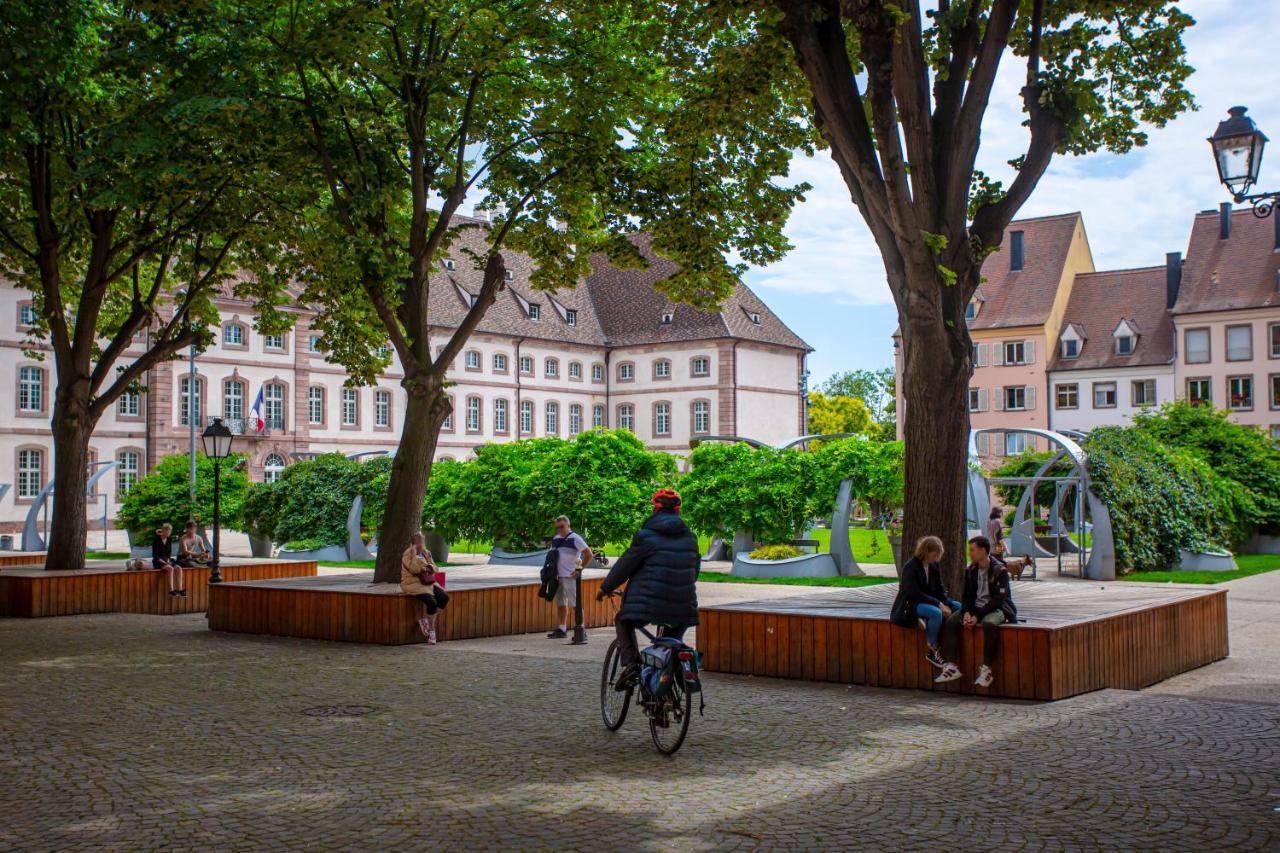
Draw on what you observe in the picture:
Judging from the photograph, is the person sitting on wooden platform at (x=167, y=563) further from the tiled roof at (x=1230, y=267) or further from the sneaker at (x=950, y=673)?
the tiled roof at (x=1230, y=267)

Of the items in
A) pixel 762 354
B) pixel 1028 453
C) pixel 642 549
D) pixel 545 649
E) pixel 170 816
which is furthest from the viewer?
pixel 762 354

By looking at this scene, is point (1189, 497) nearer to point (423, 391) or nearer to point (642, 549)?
point (423, 391)

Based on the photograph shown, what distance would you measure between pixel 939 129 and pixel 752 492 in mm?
17651

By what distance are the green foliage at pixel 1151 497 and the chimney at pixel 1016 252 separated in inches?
1598

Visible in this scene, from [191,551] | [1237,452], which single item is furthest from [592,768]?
[1237,452]

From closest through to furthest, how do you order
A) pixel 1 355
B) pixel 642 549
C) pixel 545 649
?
pixel 642 549, pixel 545 649, pixel 1 355

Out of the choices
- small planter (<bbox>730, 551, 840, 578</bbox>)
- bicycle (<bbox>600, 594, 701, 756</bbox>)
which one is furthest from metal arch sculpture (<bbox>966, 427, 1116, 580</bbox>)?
bicycle (<bbox>600, 594, 701, 756</bbox>)

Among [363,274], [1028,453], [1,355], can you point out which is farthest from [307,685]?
[1,355]

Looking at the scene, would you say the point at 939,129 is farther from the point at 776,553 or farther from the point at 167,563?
the point at 776,553

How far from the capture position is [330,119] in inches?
673

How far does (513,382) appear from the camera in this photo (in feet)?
228

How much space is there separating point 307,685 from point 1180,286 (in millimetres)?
62281

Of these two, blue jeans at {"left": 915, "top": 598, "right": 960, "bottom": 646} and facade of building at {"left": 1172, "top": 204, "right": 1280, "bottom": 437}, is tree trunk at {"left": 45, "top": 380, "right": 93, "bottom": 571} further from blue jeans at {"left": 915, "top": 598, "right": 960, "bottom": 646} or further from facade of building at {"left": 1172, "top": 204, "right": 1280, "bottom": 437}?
facade of building at {"left": 1172, "top": 204, "right": 1280, "bottom": 437}

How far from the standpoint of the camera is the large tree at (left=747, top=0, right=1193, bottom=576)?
11.8 m
